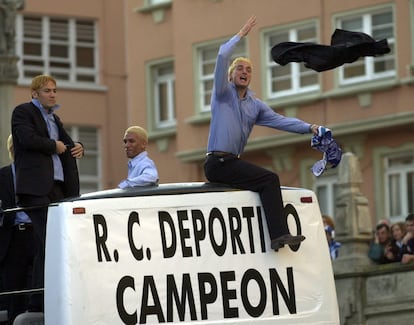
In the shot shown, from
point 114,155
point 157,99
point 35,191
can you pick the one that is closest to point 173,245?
point 35,191

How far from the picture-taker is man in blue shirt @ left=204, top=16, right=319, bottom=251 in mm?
14797

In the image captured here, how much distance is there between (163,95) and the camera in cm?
5116

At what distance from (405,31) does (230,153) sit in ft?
92.5

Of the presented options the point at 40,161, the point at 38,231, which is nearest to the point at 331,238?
the point at 40,161

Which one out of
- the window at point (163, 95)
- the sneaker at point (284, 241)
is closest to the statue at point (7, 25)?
the sneaker at point (284, 241)

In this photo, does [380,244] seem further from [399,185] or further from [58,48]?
[58,48]

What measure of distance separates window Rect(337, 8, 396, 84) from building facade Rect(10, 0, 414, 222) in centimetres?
3

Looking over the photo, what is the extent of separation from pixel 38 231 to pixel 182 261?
1331 millimetres

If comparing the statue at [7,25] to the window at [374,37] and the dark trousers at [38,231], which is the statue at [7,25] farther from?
the dark trousers at [38,231]

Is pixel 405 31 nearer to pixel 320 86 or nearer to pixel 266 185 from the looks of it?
pixel 320 86

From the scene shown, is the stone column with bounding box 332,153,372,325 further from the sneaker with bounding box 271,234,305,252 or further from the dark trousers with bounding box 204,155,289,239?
the sneaker with bounding box 271,234,305,252

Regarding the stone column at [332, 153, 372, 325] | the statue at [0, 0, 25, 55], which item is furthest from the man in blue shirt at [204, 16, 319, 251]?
the stone column at [332, 153, 372, 325]

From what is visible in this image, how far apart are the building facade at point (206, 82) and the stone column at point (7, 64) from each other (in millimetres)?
13622

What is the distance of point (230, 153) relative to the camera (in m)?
15.1
